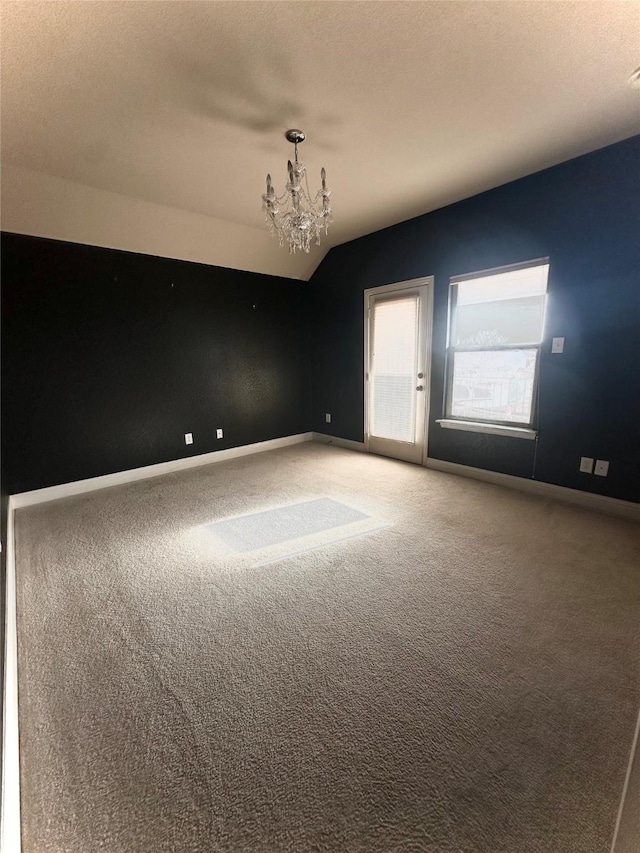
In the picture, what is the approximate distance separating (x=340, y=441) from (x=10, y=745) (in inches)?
166

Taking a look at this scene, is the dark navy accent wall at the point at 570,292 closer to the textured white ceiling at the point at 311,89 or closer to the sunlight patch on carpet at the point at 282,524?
the textured white ceiling at the point at 311,89

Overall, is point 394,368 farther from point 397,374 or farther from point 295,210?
point 295,210

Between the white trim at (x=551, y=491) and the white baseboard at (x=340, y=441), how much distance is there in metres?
1.10

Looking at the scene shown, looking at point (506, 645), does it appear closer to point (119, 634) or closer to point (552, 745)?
point (552, 745)

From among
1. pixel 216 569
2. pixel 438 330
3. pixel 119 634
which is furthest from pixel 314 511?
pixel 438 330

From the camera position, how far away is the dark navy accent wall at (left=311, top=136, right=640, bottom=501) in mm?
2582

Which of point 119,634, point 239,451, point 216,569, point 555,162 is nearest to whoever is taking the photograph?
point 119,634

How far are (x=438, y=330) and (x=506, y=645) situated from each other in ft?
9.82

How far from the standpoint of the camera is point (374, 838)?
0.94 metres

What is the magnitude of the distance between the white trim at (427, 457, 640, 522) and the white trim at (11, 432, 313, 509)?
7.32ft

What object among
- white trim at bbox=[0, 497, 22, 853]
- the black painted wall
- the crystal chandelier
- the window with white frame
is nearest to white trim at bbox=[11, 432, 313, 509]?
the black painted wall

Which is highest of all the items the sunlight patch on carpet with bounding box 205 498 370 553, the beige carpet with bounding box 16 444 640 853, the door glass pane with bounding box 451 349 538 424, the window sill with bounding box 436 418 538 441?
the door glass pane with bounding box 451 349 538 424

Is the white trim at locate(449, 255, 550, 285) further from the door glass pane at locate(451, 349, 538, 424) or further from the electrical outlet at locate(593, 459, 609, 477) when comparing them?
the electrical outlet at locate(593, 459, 609, 477)

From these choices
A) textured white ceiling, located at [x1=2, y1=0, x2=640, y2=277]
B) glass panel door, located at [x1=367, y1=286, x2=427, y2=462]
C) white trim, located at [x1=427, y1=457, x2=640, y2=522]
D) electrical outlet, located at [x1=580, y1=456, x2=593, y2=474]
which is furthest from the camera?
glass panel door, located at [x1=367, y1=286, x2=427, y2=462]
